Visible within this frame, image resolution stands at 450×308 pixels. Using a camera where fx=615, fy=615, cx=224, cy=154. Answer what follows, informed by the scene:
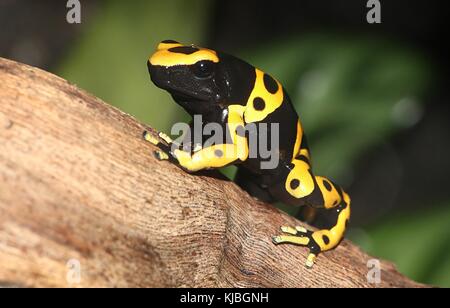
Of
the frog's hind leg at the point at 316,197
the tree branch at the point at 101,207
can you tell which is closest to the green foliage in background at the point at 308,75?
the frog's hind leg at the point at 316,197

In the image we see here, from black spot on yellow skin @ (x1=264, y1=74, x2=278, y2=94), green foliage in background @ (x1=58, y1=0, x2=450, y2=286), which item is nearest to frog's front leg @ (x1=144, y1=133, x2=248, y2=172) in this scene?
black spot on yellow skin @ (x1=264, y1=74, x2=278, y2=94)

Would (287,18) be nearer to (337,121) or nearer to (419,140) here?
(419,140)

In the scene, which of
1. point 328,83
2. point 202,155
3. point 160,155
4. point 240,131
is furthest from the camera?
point 328,83

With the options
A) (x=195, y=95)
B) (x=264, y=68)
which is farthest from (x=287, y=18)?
(x=195, y=95)

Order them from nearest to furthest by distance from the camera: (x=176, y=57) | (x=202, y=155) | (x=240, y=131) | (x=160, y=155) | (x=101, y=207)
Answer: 1. (x=101, y=207)
2. (x=160, y=155)
3. (x=202, y=155)
4. (x=176, y=57)
5. (x=240, y=131)

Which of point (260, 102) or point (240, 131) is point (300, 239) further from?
point (260, 102)

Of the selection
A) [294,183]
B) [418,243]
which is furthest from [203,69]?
[418,243]

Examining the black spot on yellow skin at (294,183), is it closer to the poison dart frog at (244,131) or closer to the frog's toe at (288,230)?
the poison dart frog at (244,131)
